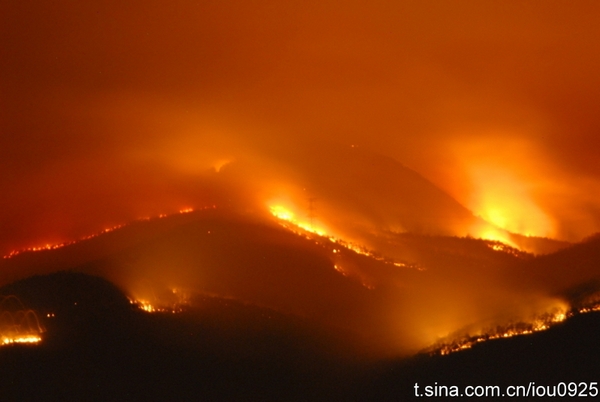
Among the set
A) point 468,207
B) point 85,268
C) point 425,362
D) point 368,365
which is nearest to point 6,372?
point 85,268

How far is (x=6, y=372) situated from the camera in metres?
11.4

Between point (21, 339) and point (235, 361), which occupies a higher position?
point (21, 339)

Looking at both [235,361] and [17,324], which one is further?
[17,324]

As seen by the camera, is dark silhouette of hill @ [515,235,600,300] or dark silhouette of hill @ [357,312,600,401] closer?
dark silhouette of hill @ [357,312,600,401]

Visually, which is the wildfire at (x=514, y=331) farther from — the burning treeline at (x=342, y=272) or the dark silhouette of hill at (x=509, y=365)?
the dark silhouette of hill at (x=509, y=365)

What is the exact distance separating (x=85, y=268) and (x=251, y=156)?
16.2ft

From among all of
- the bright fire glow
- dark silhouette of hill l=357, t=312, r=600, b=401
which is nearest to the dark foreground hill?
dark silhouette of hill l=357, t=312, r=600, b=401

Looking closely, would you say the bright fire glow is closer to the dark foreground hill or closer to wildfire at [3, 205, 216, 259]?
the dark foreground hill

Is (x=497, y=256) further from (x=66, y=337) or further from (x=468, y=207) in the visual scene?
(x=66, y=337)

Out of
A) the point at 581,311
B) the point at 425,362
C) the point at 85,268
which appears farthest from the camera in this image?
the point at 85,268

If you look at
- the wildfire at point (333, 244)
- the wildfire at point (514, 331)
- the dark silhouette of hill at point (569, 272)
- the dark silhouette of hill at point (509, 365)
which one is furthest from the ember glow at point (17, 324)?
the dark silhouette of hill at point (569, 272)

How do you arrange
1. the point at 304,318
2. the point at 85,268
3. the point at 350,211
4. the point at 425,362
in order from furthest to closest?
the point at 350,211, the point at 85,268, the point at 304,318, the point at 425,362

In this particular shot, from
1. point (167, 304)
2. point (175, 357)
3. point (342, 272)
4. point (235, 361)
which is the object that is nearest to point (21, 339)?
point (167, 304)

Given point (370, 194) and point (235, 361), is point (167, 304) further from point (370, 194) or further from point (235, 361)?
point (370, 194)
